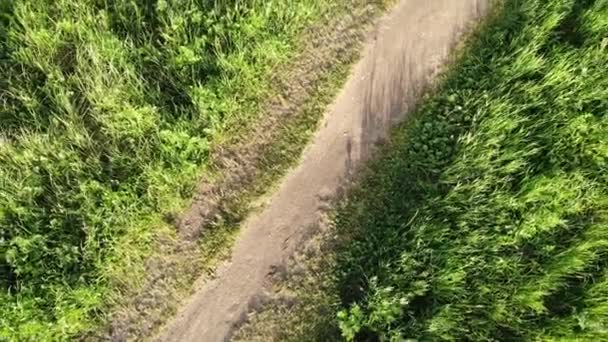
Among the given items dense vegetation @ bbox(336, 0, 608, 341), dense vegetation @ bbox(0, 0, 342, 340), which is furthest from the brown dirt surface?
dense vegetation @ bbox(336, 0, 608, 341)

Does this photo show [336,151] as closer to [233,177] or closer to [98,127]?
[233,177]

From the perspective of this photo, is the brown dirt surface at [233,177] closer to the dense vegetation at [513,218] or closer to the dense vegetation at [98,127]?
the dense vegetation at [98,127]

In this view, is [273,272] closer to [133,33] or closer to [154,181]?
[154,181]

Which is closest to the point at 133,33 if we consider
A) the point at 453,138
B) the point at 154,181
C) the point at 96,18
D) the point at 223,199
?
the point at 96,18

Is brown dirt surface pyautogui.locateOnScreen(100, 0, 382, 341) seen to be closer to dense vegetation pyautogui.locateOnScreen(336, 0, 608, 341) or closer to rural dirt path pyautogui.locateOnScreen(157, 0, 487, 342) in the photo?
rural dirt path pyautogui.locateOnScreen(157, 0, 487, 342)

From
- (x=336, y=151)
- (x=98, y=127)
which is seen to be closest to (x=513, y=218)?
(x=336, y=151)

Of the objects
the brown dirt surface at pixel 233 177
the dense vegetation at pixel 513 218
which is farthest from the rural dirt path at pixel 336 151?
the dense vegetation at pixel 513 218
